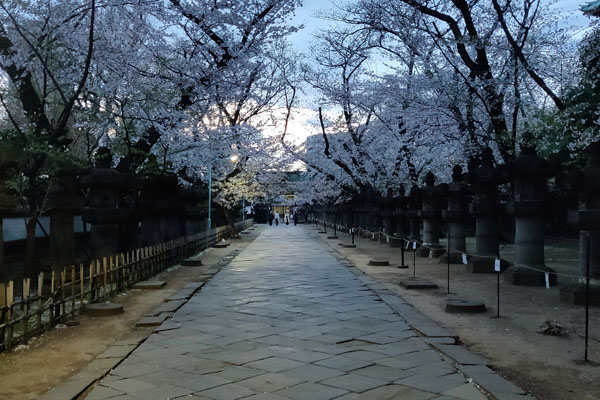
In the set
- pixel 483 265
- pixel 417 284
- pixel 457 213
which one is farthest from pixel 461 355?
pixel 457 213

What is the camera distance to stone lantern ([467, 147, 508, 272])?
14180 mm

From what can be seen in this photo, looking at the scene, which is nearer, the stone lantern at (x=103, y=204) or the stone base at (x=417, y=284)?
the stone lantern at (x=103, y=204)

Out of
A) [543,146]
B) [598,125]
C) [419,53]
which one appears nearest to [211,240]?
[419,53]

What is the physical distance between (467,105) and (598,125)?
3791mm

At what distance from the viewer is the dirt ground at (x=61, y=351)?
487cm

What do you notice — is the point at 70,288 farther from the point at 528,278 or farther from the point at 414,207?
the point at 414,207

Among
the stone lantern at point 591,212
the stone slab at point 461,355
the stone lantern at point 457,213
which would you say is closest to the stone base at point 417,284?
the stone lantern at point 591,212

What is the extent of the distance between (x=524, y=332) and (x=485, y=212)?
7758mm

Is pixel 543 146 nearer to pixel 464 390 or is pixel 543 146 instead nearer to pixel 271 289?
pixel 271 289

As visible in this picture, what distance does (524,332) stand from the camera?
7.07m

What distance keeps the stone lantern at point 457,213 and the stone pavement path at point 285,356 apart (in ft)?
24.0

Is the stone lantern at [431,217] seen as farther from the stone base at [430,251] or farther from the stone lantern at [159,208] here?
the stone lantern at [159,208]

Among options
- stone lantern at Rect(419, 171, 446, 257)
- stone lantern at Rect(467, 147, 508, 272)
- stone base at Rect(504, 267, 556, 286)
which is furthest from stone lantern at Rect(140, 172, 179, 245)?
stone base at Rect(504, 267, 556, 286)

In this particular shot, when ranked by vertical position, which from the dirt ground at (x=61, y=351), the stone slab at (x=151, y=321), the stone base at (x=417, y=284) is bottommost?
the dirt ground at (x=61, y=351)
